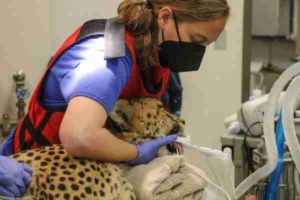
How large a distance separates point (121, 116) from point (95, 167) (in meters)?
0.16

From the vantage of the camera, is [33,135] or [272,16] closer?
[33,135]

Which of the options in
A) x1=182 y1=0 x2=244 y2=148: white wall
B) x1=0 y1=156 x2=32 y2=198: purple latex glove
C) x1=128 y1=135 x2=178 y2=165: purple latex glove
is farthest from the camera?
x1=182 y1=0 x2=244 y2=148: white wall

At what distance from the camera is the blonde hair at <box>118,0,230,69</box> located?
1.18 metres

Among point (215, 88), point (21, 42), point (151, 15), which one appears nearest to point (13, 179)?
point (151, 15)

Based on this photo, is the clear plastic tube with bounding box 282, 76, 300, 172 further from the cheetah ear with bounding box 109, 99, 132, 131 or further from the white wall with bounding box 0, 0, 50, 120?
the white wall with bounding box 0, 0, 50, 120

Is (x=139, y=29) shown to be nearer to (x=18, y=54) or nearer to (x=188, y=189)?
(x=188, y=189)

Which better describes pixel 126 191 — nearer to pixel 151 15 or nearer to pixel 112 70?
pixel 112 70

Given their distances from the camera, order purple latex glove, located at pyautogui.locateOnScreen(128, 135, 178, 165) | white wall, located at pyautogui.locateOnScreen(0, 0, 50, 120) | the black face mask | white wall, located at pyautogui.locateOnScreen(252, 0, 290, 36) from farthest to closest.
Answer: white wall, located at pyautogui.locateOnScreen(252, 0, 290, 36), white wall, located at pyautogui.locateOnScreen(0, 0, 50, 120), the black face mask, purple latex glove, located at pyautogui.locateOnScreen(128, 135, 178, 165)

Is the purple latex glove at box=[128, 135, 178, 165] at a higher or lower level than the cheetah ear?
lower

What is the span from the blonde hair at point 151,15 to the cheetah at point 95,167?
0.13 metres

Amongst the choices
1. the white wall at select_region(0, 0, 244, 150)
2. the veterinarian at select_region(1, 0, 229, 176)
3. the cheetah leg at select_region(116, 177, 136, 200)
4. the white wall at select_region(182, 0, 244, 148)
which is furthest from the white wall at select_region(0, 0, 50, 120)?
the cheetah leg at select_region(116, 177, 136, 200)

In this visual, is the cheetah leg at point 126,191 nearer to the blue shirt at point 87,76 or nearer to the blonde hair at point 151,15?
the blue shirt at point 87,76

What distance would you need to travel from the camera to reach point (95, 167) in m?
1.00

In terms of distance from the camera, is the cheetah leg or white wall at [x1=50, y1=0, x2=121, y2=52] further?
white wall at [x1=50, y1=0, x2=121, y2=52]
